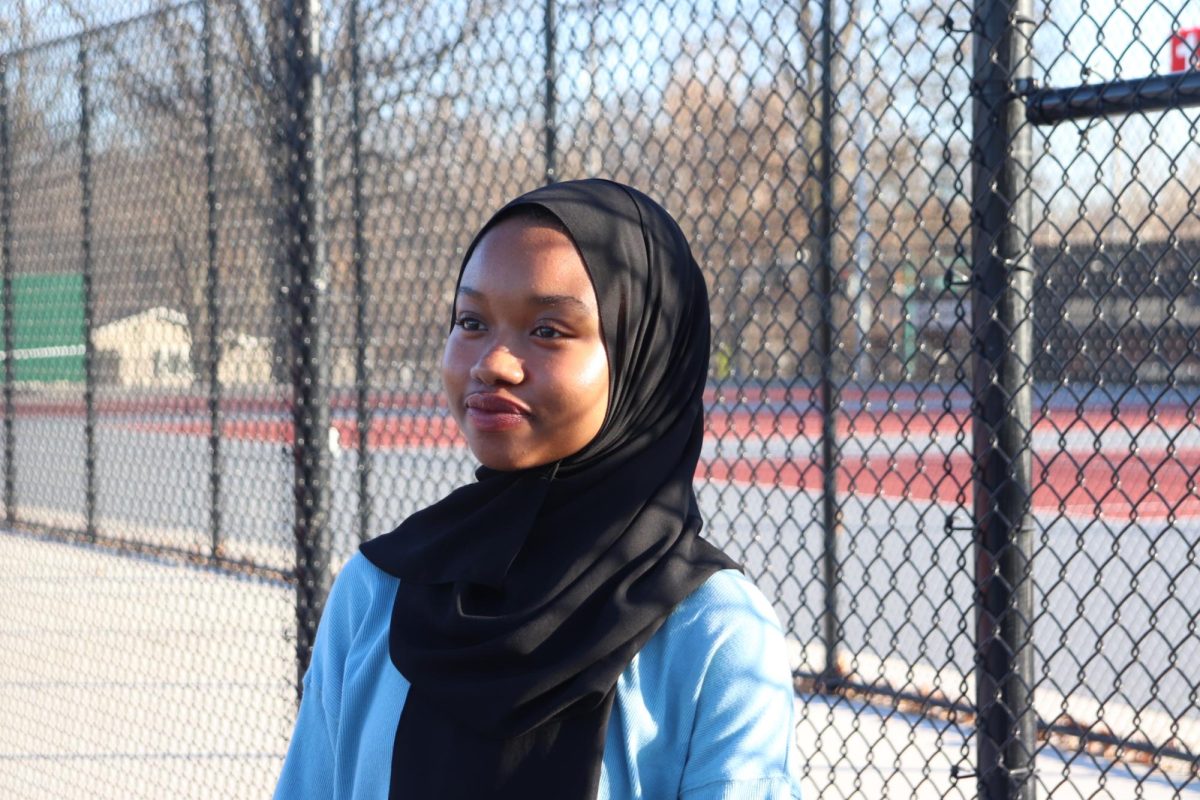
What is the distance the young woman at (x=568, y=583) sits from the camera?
4.84 feet

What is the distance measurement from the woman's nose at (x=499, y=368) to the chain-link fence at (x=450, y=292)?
1335 millimetres

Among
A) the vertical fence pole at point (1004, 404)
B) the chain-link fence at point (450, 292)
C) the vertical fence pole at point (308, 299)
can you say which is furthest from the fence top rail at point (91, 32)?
the vertical fence pole at point (1004, 404)

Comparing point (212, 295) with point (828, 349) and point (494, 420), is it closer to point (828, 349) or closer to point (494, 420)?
point (828, 349)

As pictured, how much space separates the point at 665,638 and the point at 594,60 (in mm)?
2730

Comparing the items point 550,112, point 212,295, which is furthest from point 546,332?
point 212,295

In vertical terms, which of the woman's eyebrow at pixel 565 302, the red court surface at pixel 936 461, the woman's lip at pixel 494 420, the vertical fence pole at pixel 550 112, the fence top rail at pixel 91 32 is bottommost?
the red court surface at pixel 936 461

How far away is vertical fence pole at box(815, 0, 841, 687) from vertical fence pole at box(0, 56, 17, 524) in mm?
4876

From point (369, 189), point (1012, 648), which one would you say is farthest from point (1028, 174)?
point (369, 189)

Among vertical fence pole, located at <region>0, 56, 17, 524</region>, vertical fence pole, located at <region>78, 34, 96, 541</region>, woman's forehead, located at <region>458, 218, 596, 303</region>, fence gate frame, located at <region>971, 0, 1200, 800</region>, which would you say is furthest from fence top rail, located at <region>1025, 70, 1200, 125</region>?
vertical fence pole, located at <region>0, 56, 17, 524</region>

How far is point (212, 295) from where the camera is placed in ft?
20.8

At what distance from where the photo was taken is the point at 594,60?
12.8ft

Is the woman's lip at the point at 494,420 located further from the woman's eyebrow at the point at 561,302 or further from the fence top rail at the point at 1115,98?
the fence top rail at the point at 1115,98

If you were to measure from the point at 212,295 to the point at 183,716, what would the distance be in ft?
7.27

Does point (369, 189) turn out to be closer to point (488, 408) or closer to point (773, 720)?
point (488, 408)
